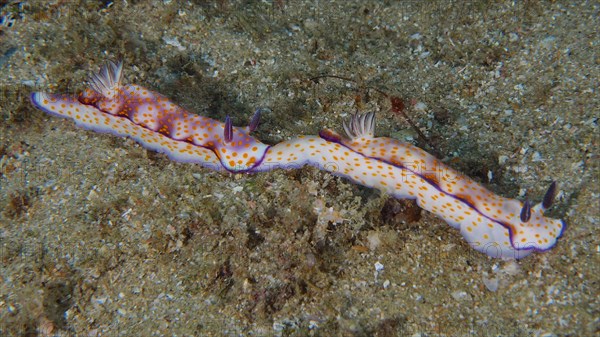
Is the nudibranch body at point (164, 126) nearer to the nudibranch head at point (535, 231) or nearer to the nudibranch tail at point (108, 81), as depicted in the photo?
the nudibranch tail at point (108, 81)

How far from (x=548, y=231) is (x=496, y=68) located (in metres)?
2.20

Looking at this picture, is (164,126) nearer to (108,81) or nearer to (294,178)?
(108,81)

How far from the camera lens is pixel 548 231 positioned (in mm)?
3289

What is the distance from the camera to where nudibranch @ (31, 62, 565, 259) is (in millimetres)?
3338

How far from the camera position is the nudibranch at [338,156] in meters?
3.34

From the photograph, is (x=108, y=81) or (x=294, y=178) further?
(x=108, y=81)

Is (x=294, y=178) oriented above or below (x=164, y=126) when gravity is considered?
below

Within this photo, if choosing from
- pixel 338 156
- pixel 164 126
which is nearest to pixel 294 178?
pixel 338 156

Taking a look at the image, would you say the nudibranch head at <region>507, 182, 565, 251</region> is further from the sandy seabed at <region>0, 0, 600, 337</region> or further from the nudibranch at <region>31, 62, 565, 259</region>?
the sandy seabed at <region>0, 0, 600, 337</region>

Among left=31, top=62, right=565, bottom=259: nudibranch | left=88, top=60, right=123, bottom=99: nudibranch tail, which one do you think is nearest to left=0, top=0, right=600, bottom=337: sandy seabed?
left=31, top=62, right=565, bottom=259: nudibranch

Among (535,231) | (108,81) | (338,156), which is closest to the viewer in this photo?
(535,231)

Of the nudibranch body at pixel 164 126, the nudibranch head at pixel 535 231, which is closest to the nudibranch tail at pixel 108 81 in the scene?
the nudibranch body at pixel 164 126

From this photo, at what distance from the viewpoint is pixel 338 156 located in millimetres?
3824

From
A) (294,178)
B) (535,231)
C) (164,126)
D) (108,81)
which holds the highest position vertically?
(535,231)
